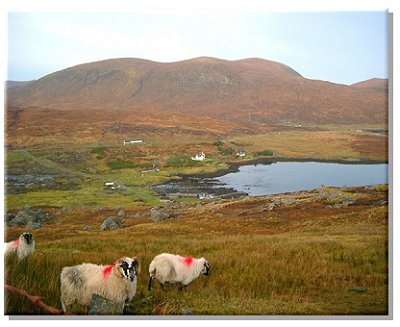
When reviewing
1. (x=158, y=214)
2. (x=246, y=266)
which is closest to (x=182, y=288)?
(x=246, y=266)

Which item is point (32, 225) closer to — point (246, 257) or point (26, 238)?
point (26, 238)

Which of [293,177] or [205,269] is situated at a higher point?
[293,177]

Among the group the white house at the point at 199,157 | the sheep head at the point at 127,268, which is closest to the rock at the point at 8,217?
the sheep head at the point at 127,268

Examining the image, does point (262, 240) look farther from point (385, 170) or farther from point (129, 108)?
point (129, 108)

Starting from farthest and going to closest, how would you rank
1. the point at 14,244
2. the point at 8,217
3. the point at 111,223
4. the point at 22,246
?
the point at 111,223, the point at 8,217, the point at 14,244, the point at 22,246

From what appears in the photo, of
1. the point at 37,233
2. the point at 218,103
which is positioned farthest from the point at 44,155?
the point at 218,103

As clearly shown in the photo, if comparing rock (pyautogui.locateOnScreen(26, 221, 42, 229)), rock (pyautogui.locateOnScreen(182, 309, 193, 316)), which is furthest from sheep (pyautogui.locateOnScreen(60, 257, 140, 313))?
rock (pyautogui.locateOnScreen(26, 221, 42, 229))
